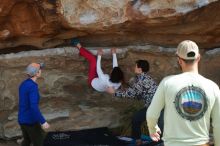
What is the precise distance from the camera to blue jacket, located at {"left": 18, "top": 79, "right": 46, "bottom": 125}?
5.07 meters

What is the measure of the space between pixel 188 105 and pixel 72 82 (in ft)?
11.3

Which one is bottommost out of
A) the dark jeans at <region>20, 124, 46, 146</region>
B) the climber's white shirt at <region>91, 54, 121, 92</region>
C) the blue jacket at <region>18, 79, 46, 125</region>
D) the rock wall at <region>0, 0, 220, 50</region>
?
the dark jeans at <region>20, 124, 46, 146</region>

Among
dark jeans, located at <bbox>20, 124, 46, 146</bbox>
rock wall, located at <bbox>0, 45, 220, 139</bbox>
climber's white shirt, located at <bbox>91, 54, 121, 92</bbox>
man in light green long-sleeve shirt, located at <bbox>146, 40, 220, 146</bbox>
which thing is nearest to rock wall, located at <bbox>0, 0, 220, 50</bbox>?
rock wall, located at <bbox>0, 45, 220, 139</bbox>

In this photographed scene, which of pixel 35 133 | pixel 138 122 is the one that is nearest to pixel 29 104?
pixel 35 133

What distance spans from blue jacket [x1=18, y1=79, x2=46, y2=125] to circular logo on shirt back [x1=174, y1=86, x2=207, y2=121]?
2064 millimetres

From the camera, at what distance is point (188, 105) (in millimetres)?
3367

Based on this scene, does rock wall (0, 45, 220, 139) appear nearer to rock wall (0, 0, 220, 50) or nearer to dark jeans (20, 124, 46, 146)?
rock wall (0, 0, 220, 50)

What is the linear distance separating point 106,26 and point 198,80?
2.88m

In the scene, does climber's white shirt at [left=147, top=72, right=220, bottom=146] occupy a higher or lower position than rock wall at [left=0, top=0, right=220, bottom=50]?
lower

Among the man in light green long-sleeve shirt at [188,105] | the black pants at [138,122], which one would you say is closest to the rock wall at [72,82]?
the black pants at [138,122]

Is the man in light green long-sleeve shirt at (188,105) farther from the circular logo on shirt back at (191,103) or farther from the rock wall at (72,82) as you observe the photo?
the rock wall at (72,82)

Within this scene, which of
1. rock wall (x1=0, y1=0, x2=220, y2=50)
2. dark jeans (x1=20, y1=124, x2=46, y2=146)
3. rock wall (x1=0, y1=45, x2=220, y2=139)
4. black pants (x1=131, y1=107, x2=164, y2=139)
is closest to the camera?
dark jeans (x1=20, y1=124, x2=46, y2=146)

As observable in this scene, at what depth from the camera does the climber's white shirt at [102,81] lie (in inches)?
245

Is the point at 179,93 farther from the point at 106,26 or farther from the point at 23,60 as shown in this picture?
the point at 23,60
